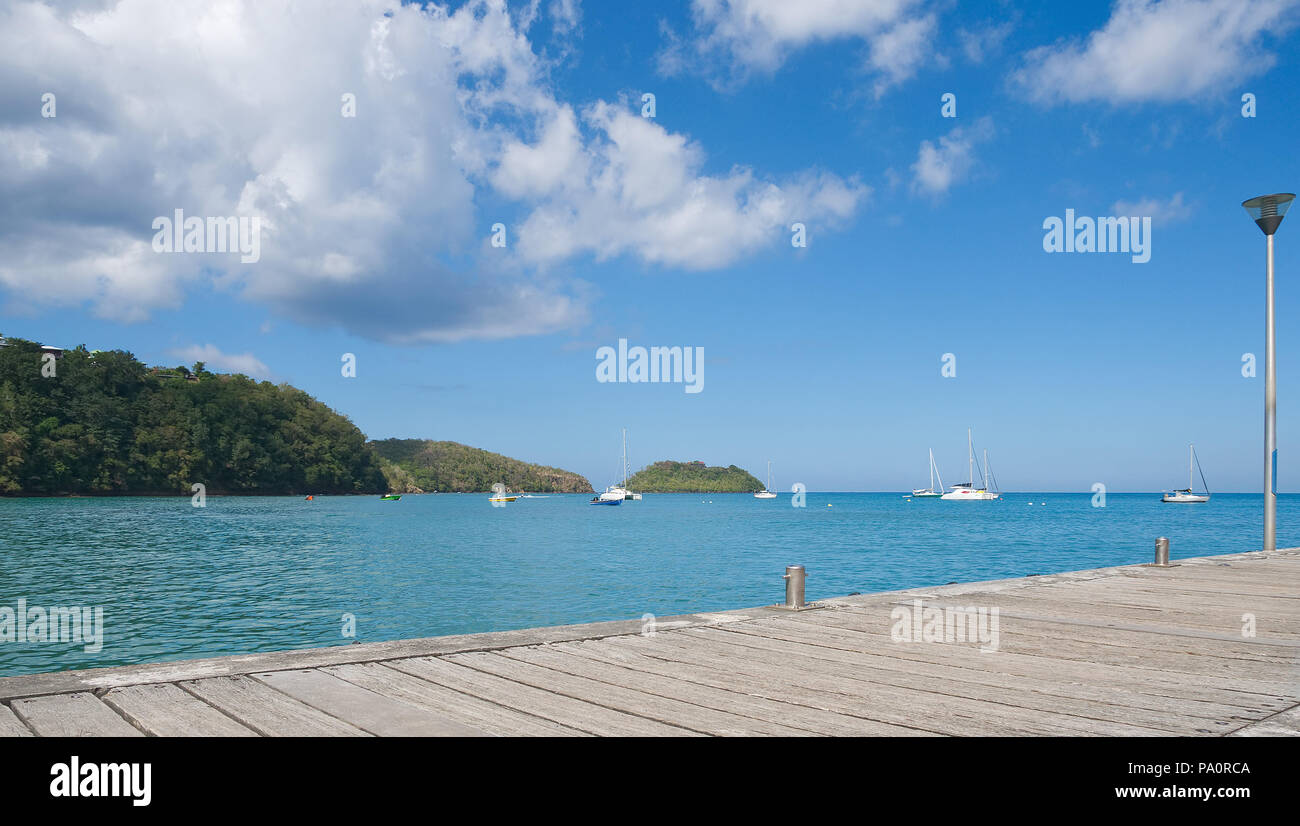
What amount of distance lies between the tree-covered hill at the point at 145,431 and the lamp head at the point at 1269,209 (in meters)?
115

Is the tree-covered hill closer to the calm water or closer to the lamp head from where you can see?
the calm water

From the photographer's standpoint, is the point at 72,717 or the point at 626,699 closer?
the point at 72,717

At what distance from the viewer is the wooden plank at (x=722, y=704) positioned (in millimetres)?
3744

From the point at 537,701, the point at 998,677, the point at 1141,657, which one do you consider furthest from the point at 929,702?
the point at 1141,657

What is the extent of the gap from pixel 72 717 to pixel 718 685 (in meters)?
3.24

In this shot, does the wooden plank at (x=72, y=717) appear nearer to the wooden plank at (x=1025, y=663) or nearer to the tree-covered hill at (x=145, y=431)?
the wooden plank at (x=1025, y=663)

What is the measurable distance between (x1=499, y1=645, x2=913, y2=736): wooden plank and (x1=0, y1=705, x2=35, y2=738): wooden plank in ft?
8.18

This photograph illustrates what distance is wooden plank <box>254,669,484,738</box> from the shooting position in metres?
3.65

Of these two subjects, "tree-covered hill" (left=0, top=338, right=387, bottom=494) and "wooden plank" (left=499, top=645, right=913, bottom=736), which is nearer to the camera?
"wooden plank" (left=499, top=645, right=913, bottom=736)

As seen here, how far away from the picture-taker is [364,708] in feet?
13.1

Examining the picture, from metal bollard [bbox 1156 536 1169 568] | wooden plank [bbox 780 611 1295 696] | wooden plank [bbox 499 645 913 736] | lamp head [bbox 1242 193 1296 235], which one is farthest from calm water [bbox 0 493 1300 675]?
lamp head [bbox 1242 193 1296 235]

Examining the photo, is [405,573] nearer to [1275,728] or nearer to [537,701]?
[537,701]

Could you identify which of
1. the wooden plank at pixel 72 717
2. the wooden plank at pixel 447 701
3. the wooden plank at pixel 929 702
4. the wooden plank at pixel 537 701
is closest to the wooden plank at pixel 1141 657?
the wooden plank at pixel 929 702
